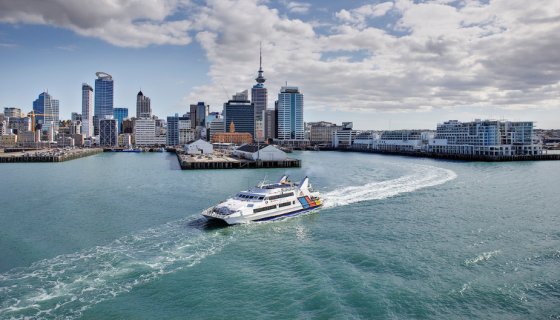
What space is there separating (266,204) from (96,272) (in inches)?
510

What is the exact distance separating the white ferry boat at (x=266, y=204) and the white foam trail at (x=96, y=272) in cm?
245

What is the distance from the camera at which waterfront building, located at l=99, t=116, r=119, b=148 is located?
645ft

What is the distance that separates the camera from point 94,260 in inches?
733

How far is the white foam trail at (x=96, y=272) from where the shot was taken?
47.2 ft

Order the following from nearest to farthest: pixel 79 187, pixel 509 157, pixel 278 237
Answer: pixel 278 237, pixel 79 187, pixel 509 157

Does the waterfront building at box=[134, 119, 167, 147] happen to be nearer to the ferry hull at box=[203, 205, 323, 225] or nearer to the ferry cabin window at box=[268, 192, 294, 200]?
the ferry cabin window at box=[268, 192, 294, 200]

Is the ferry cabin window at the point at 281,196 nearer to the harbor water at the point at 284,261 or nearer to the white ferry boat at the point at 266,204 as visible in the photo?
the white ferry boat at the point at 266,204

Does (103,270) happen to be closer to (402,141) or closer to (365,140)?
(402,141)

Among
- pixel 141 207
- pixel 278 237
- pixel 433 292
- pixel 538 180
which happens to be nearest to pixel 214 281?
pixel 278 237

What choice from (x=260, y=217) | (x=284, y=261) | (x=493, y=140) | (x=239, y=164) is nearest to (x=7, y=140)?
(x=239, y=164)

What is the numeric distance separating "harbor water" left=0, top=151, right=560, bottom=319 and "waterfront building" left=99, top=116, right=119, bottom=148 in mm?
180521

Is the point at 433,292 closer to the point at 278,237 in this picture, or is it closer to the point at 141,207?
the point at 278,237

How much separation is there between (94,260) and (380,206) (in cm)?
2340

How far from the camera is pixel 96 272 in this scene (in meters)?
17.2
